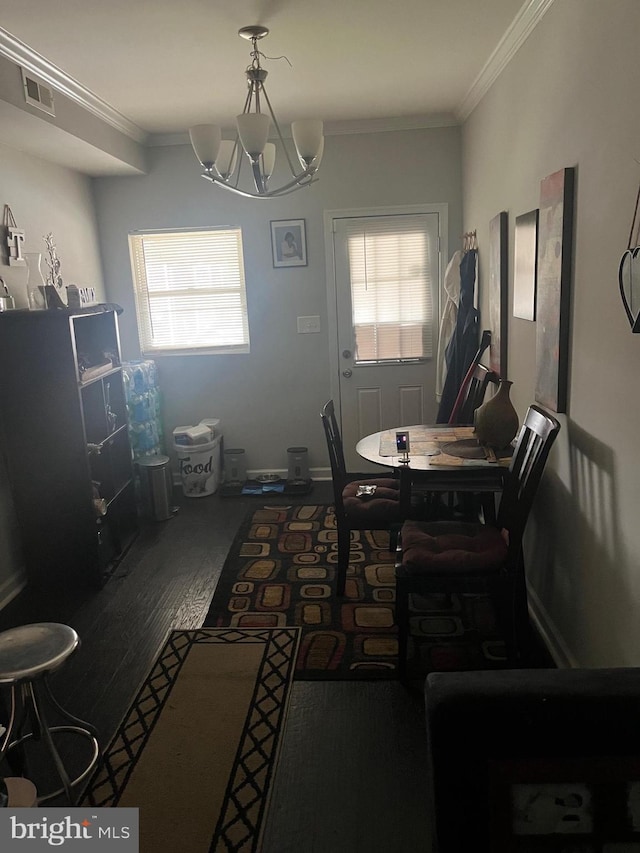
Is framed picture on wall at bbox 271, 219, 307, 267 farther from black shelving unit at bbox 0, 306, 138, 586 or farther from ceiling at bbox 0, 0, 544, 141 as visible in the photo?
black shelving unit at bbox 0, 306, 138, 586

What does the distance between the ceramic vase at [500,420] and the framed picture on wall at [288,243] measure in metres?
2.30

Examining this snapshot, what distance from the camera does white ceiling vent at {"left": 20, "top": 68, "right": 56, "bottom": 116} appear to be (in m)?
2.75

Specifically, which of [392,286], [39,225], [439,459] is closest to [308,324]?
[392,286]

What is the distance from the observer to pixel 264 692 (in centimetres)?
238

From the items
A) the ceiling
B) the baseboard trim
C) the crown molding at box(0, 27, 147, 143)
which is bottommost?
the baseboard trim

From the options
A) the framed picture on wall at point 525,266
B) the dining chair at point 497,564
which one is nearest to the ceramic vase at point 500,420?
the dining chair at point 497,564

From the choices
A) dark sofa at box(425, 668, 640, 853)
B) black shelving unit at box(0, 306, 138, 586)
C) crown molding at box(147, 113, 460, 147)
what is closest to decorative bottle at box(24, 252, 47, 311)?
black shelving unit at box(0, 306, 138, 586)

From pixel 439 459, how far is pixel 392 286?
87.4 inches

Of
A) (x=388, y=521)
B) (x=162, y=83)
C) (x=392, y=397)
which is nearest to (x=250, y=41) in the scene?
(x=162, y=83)

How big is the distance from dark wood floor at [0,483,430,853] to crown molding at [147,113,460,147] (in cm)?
283

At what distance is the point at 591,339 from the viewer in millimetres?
2045

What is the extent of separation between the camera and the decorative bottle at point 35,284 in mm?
3389

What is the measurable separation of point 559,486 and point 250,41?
91.8 inches

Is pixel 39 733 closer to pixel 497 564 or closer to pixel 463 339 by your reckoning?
pixel 497 564
